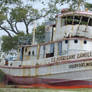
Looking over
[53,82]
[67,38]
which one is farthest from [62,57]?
[53,82]

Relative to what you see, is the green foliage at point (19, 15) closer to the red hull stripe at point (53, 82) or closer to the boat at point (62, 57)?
the boat at point (62, 57)

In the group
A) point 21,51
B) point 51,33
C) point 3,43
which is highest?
point 51,33

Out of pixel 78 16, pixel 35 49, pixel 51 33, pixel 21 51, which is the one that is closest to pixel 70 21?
pixel 78 16

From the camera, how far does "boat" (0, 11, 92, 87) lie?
643 inches

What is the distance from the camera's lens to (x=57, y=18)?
20125mm

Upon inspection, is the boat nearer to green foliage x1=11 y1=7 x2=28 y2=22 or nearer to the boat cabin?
the boat cabin

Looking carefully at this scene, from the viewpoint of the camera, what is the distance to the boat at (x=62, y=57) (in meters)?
16.3

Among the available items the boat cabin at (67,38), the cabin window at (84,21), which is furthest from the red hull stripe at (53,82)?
the cabin window at (84,21)

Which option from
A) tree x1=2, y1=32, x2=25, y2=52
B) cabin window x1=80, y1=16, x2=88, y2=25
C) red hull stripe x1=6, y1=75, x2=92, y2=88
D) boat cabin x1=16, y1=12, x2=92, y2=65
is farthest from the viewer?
tree x1=2, y1=32, x2=25, y2=52

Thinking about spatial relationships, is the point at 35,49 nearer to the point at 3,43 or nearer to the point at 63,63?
the point at 63,63

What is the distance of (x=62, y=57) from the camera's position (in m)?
17.4

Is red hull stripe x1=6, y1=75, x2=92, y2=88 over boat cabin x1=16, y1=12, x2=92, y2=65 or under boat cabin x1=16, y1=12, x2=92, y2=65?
under

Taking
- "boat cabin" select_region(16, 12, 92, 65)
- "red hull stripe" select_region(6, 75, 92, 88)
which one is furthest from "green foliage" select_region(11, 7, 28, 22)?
"red hull stripe" select_region(6, 75, 92, 88)

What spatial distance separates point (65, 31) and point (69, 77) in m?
3.92
